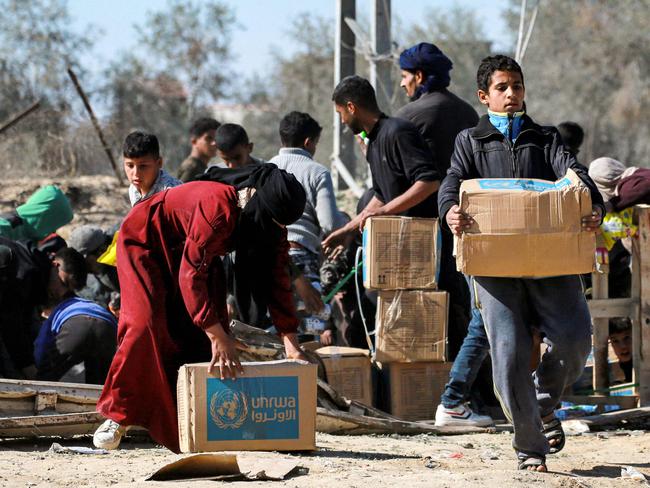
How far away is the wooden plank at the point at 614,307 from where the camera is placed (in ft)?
26.8

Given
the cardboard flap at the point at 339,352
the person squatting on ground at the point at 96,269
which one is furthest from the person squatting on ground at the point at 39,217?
the cardboard flap at the point at 339,352

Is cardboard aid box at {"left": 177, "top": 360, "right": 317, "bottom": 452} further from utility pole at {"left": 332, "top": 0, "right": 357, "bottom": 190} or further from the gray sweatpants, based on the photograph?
utility pole at {"left": 332, "top": 0, "right": 357, "bottom": 190}

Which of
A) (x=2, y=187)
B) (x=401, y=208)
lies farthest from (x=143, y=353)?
(x=2, y=187)

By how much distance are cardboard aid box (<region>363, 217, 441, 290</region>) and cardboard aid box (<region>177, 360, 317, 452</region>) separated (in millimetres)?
2079

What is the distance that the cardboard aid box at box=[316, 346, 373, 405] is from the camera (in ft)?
25.7

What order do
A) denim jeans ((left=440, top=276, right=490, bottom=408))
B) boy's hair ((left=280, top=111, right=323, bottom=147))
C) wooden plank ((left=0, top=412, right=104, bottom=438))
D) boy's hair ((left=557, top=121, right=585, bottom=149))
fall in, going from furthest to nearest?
boy's hair ((left=557, top=121, right=585, bottom=149)), boy's hair ((left=280, top=111, right=323, bottom=147)), denim jeans ((left=440, top=276, right=490, bottom=408)), wooden plank ((left=0, top=412, right=104, bottom=438))

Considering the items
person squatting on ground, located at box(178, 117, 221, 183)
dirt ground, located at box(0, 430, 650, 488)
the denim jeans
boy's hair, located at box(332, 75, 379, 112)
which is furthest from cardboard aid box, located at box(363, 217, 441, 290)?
person squatting on ground, located at box(178, 117, 221, 183)

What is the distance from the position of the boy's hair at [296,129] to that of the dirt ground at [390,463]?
2408mm

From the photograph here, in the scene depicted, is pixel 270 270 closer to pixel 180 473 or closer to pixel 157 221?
pixel 157 221

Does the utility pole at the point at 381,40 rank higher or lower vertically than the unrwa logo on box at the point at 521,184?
higher

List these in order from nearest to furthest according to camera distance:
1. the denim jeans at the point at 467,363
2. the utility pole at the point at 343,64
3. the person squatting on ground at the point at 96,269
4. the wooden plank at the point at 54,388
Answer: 1. the wooden plank at the point at 54,388
2. the denim jeans at the point at 467,363
3. the person squatting on ground at the point at 96,269
4. the utility pole at the point at 343,64

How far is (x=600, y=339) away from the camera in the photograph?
8312 mm

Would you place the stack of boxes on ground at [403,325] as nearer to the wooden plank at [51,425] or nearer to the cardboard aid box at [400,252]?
the cardboard aid box at [400,252]

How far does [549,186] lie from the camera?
207 inches
